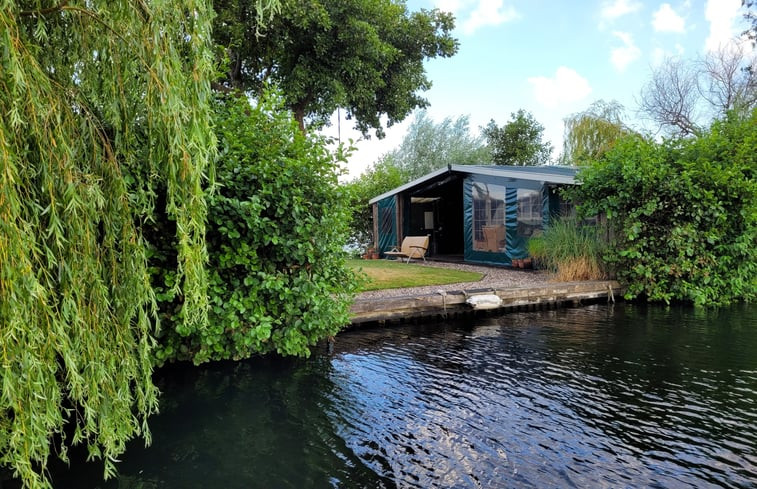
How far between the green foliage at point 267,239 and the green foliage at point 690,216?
20.9 ft

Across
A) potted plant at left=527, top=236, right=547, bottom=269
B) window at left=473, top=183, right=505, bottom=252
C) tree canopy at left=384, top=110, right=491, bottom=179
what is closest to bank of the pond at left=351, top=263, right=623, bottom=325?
potted plant at left=527, top=236, right=547, bottom=269

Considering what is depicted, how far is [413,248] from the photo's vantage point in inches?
552

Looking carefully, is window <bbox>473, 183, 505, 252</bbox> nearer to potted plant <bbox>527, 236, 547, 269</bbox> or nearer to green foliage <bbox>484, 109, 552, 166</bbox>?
potted plant <bbox>527, 236, 547, 269</bbox>

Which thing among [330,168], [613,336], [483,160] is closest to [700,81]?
[483,160]

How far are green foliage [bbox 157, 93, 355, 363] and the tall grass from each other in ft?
20.1

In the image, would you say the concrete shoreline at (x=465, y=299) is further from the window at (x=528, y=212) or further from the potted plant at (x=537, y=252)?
the window at (x=528, y=212)

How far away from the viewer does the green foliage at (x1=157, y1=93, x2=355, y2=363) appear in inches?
157

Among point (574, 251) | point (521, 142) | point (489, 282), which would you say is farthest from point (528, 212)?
point (521, 142)

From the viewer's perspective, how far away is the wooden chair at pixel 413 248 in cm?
1375

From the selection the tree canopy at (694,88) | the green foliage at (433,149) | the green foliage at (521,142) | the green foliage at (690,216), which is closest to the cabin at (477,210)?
the green foliage at (690,216)

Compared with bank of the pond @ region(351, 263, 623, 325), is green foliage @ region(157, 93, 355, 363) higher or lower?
higher

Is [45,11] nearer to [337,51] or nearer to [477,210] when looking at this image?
[337,51]

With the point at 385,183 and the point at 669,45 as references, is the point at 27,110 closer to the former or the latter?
the point at 385,183

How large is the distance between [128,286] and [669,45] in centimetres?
2534
